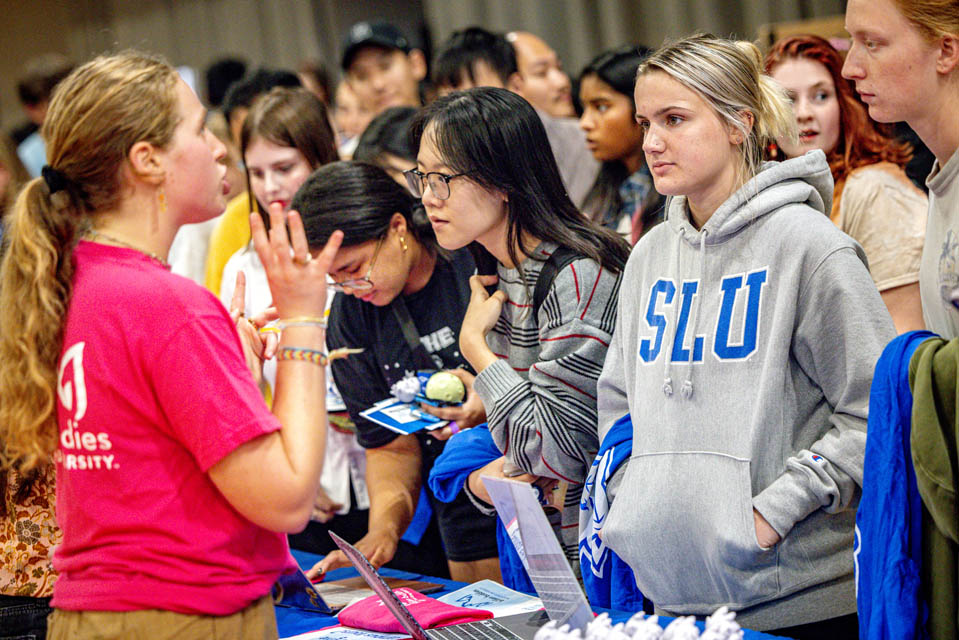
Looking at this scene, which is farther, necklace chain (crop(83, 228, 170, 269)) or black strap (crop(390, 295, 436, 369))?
black strap (crop(390, 295, 436, 369))

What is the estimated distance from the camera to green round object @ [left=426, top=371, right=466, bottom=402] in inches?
93.0

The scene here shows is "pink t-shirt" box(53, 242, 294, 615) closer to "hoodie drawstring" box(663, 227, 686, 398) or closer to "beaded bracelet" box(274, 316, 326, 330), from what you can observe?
"beaded bracelet" box(274, 316, 326, 330)

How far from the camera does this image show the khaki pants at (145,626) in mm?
1352

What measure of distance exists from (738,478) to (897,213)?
1.02 m

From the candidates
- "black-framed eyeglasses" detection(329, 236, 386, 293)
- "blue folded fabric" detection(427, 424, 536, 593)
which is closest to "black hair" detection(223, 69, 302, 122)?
"black-framed eyeglasses" detection(329, 236, 386, 293)

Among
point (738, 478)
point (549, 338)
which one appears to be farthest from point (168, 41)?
Answer: point (738, 478)

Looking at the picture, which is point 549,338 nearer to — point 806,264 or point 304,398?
point 806,264

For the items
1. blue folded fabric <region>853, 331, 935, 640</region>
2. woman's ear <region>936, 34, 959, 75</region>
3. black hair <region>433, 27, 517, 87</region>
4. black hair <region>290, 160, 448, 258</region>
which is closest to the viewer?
blue folded fabric <region>853, 331, 935, 640</region>

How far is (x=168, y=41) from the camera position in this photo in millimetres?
8664

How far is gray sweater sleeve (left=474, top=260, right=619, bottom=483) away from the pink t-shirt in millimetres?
752

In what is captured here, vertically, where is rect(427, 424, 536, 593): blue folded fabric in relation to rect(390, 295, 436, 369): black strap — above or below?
below

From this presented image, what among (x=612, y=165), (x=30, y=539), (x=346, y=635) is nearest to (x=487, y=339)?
(x=346, y=635)

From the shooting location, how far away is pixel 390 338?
2.53 meters

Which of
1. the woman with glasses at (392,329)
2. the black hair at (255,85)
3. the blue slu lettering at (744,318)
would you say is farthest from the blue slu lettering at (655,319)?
the black hair at (255,85)
